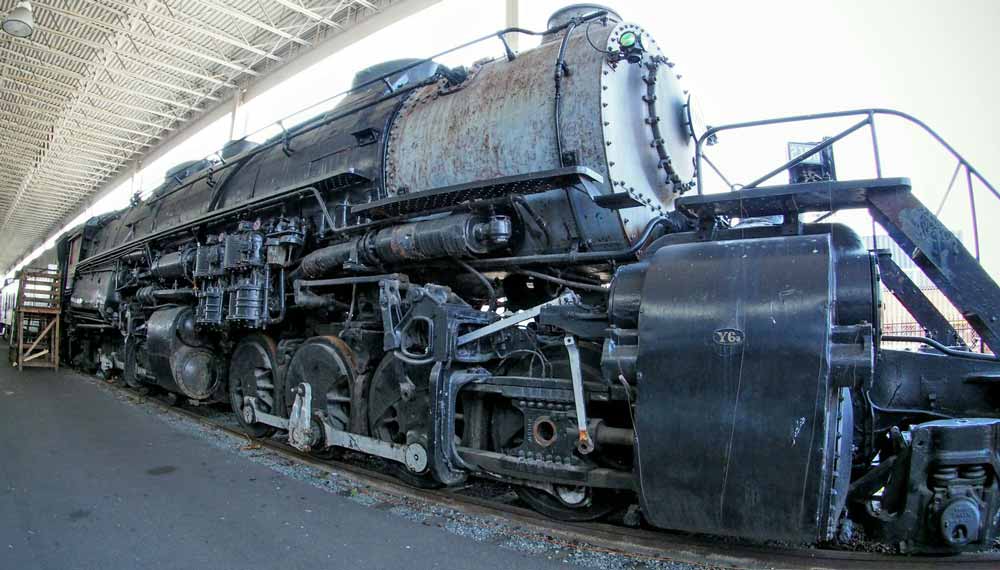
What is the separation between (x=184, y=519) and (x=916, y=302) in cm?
414

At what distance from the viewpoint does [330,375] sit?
4211 millimetres

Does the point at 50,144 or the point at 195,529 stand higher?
the point at 50,144

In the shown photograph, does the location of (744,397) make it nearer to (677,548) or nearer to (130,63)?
(677,548)

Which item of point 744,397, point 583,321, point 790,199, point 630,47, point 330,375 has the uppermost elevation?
point 630,47

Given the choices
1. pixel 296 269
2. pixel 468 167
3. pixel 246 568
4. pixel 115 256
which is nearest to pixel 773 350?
pixel 468 167

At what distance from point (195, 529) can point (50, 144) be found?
2862 cm

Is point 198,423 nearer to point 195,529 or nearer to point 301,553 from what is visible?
point 195,529

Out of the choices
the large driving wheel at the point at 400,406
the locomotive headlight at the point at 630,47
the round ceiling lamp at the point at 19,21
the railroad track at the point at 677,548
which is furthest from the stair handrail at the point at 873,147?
the round ceiling lamp at the point at 19,21

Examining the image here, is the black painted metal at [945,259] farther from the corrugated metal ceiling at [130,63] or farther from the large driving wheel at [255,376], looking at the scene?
the corrugated metal ceiling at [130,63]

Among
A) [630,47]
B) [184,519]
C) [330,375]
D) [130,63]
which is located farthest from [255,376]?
[130,63]

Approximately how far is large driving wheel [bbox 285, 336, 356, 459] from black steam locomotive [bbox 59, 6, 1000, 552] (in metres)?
0.02

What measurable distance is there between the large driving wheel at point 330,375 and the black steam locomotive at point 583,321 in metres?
0.02

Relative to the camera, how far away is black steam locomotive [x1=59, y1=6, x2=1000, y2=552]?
2.17 metres

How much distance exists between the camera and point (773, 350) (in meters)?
2.11
